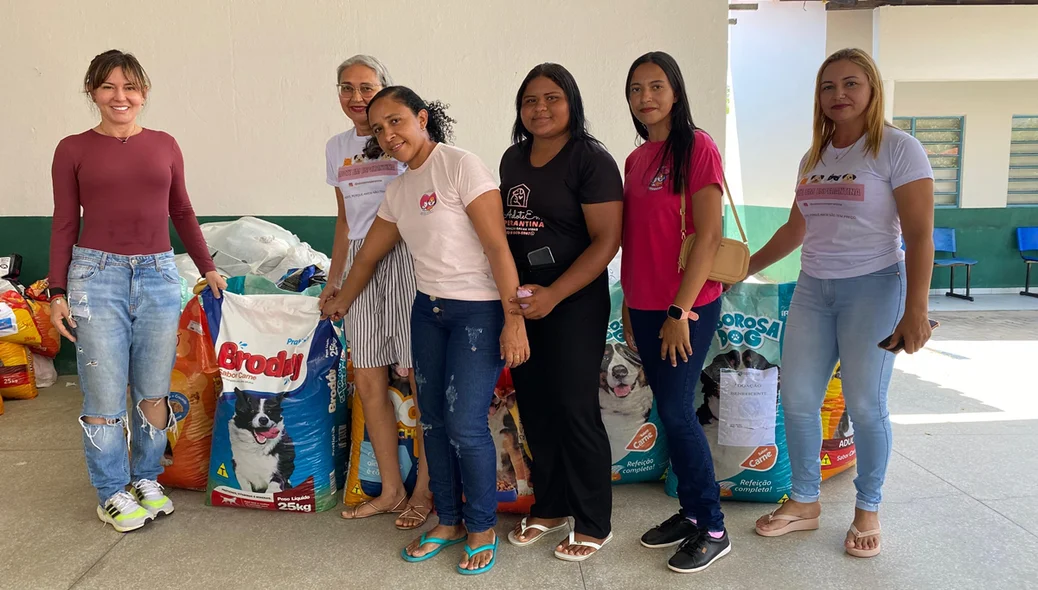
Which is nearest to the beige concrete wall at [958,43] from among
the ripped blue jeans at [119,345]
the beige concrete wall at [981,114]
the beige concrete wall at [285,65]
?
the beige concrete wall at [981,114]

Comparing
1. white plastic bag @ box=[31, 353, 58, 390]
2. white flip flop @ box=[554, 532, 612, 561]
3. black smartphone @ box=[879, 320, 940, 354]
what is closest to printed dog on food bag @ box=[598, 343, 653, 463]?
white flip flop @ box=[554, 532, 612, 561]

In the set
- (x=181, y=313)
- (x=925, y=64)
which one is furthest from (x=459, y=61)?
(x=925, y=64)

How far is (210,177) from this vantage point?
4477 millimetres

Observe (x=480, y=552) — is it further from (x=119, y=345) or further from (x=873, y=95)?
(x=873, y=95)

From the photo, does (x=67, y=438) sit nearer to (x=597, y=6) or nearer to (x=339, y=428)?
(x=339, y=428)

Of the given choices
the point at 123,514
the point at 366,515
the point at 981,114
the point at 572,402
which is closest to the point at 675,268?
the point at 572,402

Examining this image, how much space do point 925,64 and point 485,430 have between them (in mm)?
7750

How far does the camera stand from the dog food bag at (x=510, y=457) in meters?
2.37

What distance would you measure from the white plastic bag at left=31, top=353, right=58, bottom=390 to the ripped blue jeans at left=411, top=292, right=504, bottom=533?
329 cm

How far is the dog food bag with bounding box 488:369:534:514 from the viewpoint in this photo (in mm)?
2371

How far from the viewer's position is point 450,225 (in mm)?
1918

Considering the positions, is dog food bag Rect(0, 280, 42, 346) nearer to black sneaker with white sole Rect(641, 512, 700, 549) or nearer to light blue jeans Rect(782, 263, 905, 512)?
black sneaker with white sole Rect(641, 512, 700, 549)

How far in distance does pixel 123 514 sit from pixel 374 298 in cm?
111

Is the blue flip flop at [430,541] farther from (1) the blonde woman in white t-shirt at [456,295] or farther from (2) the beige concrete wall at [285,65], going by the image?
(2) the beige concrete wall at [285,65]
